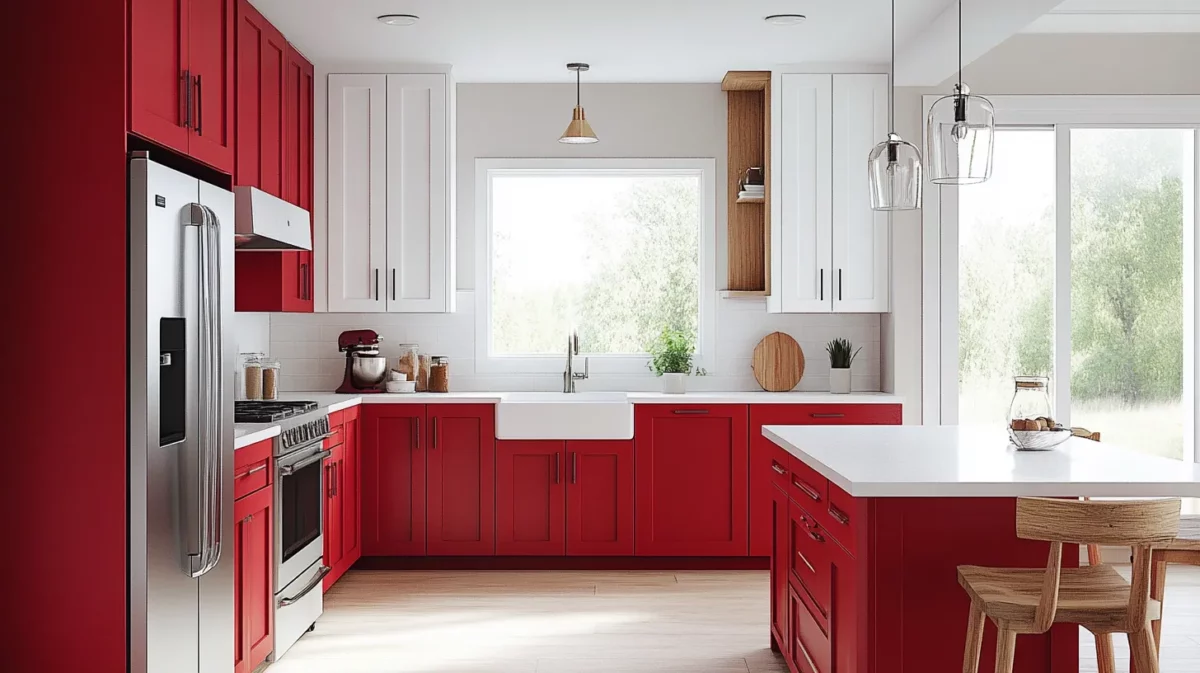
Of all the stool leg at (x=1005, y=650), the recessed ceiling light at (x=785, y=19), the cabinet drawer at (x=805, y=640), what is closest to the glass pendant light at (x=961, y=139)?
the stool leg at (x=1005, y=650)

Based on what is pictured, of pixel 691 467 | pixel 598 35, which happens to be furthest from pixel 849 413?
pixel 598 35

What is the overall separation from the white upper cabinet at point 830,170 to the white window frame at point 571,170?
504mm

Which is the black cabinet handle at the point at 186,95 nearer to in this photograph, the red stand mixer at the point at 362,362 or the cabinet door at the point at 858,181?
the red stand mixer at the point at 362,362

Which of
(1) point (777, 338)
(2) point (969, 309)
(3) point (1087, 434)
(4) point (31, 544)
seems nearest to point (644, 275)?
(1) point (777, 338)

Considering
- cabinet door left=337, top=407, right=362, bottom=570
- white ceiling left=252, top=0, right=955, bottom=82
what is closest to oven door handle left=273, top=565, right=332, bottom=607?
cabinet door left=337, top=407, right=362, bottom=570

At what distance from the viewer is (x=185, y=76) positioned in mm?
3080

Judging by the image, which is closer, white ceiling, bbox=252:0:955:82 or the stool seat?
the stool seat

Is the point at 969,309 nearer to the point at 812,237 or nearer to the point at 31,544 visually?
the point at 812,237

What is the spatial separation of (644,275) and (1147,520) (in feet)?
12.3

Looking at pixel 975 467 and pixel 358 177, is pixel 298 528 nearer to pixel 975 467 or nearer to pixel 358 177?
pixel 358 177

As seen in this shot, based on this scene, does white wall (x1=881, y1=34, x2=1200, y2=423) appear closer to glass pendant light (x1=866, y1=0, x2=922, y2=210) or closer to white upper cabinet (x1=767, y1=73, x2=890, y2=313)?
white upper cabinet (x1=767, y1=73, x2=890, y2=313)

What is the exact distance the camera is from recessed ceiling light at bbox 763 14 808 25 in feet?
14.0

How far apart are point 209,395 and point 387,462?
215 centimetres

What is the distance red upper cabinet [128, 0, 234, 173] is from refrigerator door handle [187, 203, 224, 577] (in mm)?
313
